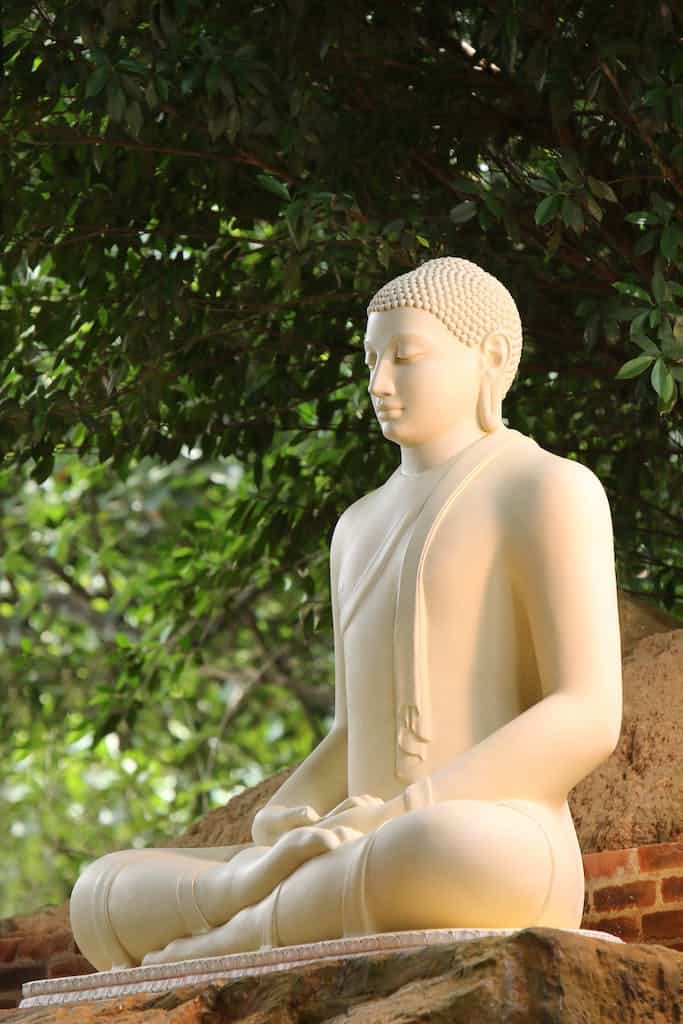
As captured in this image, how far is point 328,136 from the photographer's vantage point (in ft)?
18.8

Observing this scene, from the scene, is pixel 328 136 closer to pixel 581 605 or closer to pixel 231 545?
pixel 231 545

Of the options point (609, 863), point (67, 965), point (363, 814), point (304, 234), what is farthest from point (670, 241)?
point (67, 965)

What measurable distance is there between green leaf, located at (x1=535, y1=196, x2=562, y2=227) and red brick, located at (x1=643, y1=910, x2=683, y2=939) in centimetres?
187

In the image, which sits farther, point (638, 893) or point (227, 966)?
point (638, 893)

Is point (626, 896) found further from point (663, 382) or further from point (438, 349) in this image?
point (438, 349)

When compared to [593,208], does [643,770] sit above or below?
below

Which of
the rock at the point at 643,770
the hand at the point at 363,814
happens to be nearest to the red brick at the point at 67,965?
the rock at the point at 643,770

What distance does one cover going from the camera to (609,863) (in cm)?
473

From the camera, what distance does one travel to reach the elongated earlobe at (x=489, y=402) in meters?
3.93

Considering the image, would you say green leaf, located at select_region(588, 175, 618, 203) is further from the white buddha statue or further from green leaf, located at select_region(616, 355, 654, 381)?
the white buddha statue

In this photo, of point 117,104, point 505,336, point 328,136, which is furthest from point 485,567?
point 328,136

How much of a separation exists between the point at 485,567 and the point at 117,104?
2025 millimetres

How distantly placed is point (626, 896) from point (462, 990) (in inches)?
78.4

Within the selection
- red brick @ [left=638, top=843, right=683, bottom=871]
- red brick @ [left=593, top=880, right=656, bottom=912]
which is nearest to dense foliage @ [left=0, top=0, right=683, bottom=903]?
red brick @ [left=638, top=843, right=683, bottom=871]
